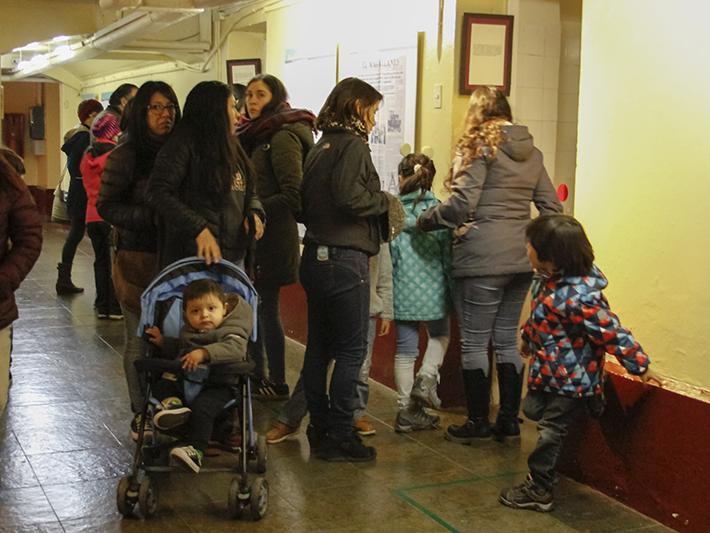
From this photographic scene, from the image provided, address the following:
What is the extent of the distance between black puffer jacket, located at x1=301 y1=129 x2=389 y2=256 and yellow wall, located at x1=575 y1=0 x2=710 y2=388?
0.85 metres

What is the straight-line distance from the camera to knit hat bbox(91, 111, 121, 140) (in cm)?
668

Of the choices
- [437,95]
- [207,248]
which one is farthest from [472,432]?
[437,95]

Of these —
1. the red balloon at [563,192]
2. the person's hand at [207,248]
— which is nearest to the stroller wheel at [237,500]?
the person's hand at [207,248]

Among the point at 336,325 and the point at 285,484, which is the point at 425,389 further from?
the point at 285,484

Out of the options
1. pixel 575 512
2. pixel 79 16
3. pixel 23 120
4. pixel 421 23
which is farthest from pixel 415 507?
pixel 23 120

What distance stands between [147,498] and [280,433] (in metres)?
1.02

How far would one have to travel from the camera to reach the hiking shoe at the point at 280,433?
4.41m

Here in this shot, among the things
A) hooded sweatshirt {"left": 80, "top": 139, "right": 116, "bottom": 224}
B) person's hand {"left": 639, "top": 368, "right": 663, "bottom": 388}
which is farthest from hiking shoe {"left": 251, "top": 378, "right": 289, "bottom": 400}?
hooded sweatshirt {"left": 80, "top": 139, "right": 116, "bottom": 224}

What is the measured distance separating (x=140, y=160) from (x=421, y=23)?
79.8 inches

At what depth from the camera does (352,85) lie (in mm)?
4043

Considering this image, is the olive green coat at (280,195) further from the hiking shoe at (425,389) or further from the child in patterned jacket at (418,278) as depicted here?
the hiking shoe at (425,389)

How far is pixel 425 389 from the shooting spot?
457cm

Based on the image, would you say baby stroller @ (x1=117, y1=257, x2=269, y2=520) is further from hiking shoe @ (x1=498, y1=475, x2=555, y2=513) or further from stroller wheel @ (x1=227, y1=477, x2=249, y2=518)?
hiking shoe @ (x1=498, y1=475, x2=555, y2=513)

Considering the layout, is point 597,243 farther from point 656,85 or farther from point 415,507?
point 415,507
